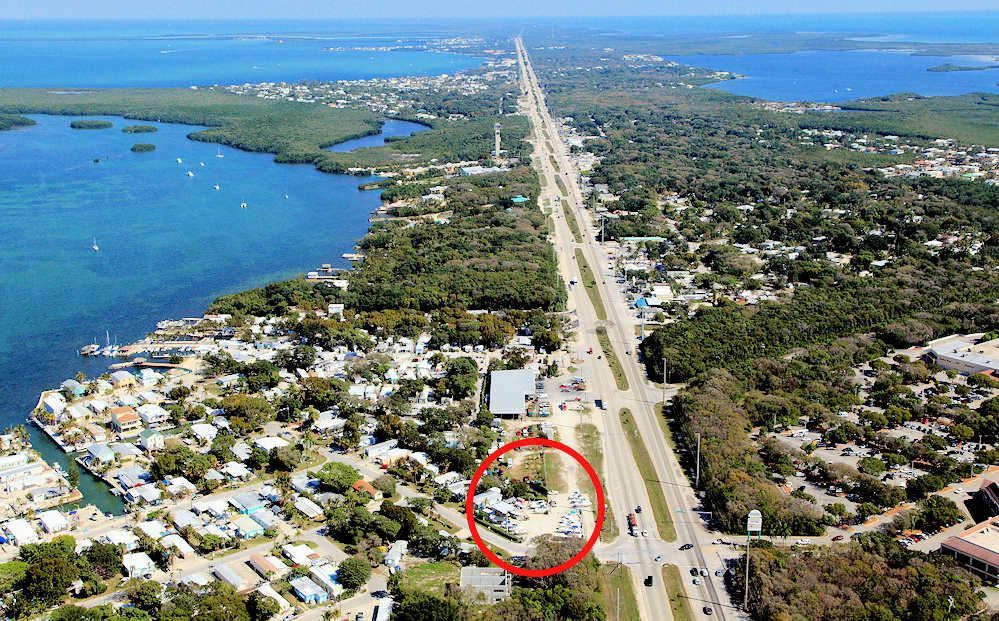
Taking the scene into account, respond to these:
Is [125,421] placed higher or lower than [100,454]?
higher

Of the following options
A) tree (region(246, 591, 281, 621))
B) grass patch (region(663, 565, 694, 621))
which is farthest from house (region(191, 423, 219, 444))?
grass patch (region(663, 565, 694, 621))

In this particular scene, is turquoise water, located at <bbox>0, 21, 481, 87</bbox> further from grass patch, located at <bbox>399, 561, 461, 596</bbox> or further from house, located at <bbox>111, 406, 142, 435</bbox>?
grass patch, located at <bbox>399, 561, 461, 596</bbox>

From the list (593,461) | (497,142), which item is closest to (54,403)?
(593,461)

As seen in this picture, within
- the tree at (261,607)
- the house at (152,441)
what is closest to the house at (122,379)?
the house at (152,441)

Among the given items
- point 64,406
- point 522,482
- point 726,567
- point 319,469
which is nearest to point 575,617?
point 726,567

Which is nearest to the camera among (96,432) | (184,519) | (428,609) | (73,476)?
(428,609)

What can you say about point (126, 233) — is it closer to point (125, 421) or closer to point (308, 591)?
point (125, 421)
